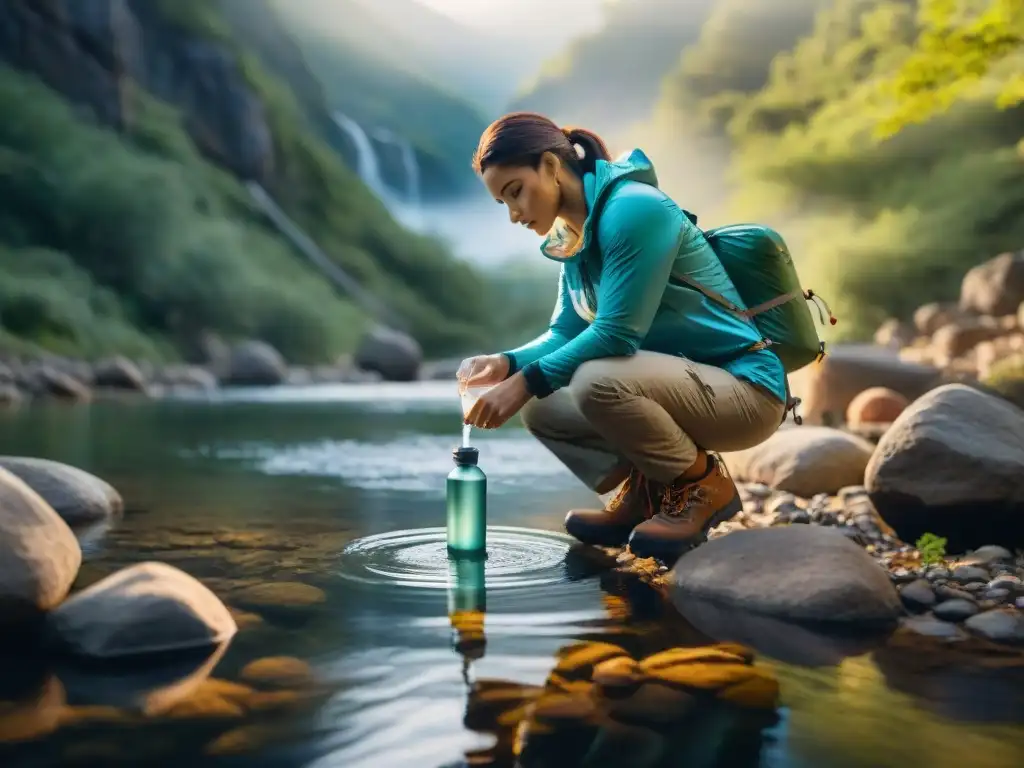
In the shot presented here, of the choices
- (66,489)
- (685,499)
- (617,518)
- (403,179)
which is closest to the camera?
(685,499)

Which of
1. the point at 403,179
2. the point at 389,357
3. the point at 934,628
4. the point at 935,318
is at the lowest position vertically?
the point at 934,628

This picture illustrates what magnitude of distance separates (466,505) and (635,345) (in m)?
0.81

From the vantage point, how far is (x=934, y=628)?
262cm

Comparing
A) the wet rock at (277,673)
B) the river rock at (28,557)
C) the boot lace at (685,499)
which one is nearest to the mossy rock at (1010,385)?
the boot lace at (685,499)

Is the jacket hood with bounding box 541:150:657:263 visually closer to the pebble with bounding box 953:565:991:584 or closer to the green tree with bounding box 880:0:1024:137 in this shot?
the pebble with bounding box 953:565:991:584

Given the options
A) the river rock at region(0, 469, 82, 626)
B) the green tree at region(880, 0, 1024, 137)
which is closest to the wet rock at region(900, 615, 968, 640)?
the river rock at region(0, 469, 82, 626)

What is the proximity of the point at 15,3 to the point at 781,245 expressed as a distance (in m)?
44.4

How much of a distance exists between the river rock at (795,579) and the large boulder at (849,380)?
5167 mm

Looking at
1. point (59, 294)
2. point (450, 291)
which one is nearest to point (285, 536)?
point (59, 294)

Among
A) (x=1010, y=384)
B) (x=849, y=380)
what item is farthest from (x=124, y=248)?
(x=1010, y=384)

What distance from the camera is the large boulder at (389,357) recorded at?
23.6 m

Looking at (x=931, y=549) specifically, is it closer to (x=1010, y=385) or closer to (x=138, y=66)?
(x=1010, y=385)

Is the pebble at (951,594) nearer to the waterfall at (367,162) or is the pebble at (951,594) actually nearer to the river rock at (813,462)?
the river rock at (813,462)

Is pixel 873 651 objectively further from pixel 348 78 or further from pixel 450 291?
pixel 348 78
